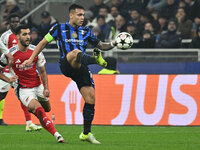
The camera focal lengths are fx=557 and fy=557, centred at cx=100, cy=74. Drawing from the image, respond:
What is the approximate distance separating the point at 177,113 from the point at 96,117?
1939 millimetres

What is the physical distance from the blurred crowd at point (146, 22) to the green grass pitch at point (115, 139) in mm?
4138

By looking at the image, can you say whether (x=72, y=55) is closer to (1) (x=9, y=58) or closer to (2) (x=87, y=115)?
(2) (x=87, y=115)

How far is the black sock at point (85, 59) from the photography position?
8266 mm

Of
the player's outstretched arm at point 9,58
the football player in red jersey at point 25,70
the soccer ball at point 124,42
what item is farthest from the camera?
the football player in red jersey at point 25,70

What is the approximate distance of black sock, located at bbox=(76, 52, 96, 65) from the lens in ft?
27.1

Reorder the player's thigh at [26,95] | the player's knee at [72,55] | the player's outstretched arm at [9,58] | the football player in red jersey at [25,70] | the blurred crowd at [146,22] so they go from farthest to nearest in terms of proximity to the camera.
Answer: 1. the blurred crowd at [146,22]
2. the football player in red jersey at [25,70]
3. the player's outstretched arm at [9,58]
4. the player's thigh at [26,95]
5. the player's knee at [72,55]

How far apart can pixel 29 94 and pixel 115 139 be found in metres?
1.74

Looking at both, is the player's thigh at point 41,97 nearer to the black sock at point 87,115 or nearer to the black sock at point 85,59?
the black sock at point 87,115

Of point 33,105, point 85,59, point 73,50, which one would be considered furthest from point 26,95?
point 85,59

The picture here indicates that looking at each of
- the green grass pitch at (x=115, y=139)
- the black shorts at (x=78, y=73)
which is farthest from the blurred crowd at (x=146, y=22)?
the black shorts at (x=78, y=73)

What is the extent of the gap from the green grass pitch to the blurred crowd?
13.6 feet

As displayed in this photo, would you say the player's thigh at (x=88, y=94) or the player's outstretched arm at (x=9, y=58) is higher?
the player's outstretched arm at (x=9, y=58)

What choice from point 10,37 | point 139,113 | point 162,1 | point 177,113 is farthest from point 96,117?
point 162,1

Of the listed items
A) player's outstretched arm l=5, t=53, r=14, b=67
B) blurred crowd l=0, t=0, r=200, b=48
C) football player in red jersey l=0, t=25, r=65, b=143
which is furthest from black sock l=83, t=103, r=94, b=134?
blurred crowd l=0, t=0, r=200, b=48
